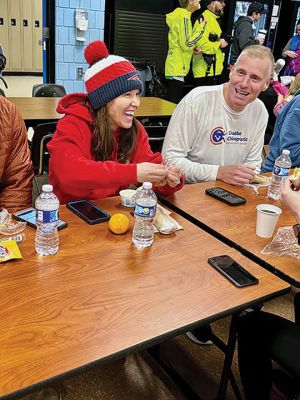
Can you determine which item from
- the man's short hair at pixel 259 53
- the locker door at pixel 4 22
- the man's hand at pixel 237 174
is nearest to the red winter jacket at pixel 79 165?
the man's hand at pixel 237 174

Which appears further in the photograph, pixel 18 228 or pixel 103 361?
pixel 18 228

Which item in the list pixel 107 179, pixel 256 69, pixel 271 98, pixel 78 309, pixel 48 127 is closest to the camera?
pixel 78 309

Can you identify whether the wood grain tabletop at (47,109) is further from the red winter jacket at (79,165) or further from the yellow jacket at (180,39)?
the yellow jacket at (180,39)

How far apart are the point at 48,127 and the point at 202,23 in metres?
3.86

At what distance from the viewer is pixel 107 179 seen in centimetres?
165

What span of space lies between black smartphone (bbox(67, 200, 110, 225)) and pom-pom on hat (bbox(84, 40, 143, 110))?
48 centimetres

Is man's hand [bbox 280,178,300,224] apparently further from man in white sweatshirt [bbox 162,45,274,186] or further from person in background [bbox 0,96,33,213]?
person in background [bbox 0,96,33,213]

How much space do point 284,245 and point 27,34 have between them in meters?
9.75

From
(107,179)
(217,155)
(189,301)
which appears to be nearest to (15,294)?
(189,301)

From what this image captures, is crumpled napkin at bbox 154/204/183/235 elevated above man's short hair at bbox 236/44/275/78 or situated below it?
below

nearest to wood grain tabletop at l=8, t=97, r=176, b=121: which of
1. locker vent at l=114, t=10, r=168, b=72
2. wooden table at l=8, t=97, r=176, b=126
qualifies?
wooden table at l=8, t=97, r=176, b=126

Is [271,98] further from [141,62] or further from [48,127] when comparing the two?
[48,127]

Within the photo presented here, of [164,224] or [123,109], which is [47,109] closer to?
[123,109]

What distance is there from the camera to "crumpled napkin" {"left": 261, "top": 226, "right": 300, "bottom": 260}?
1.41 meters
